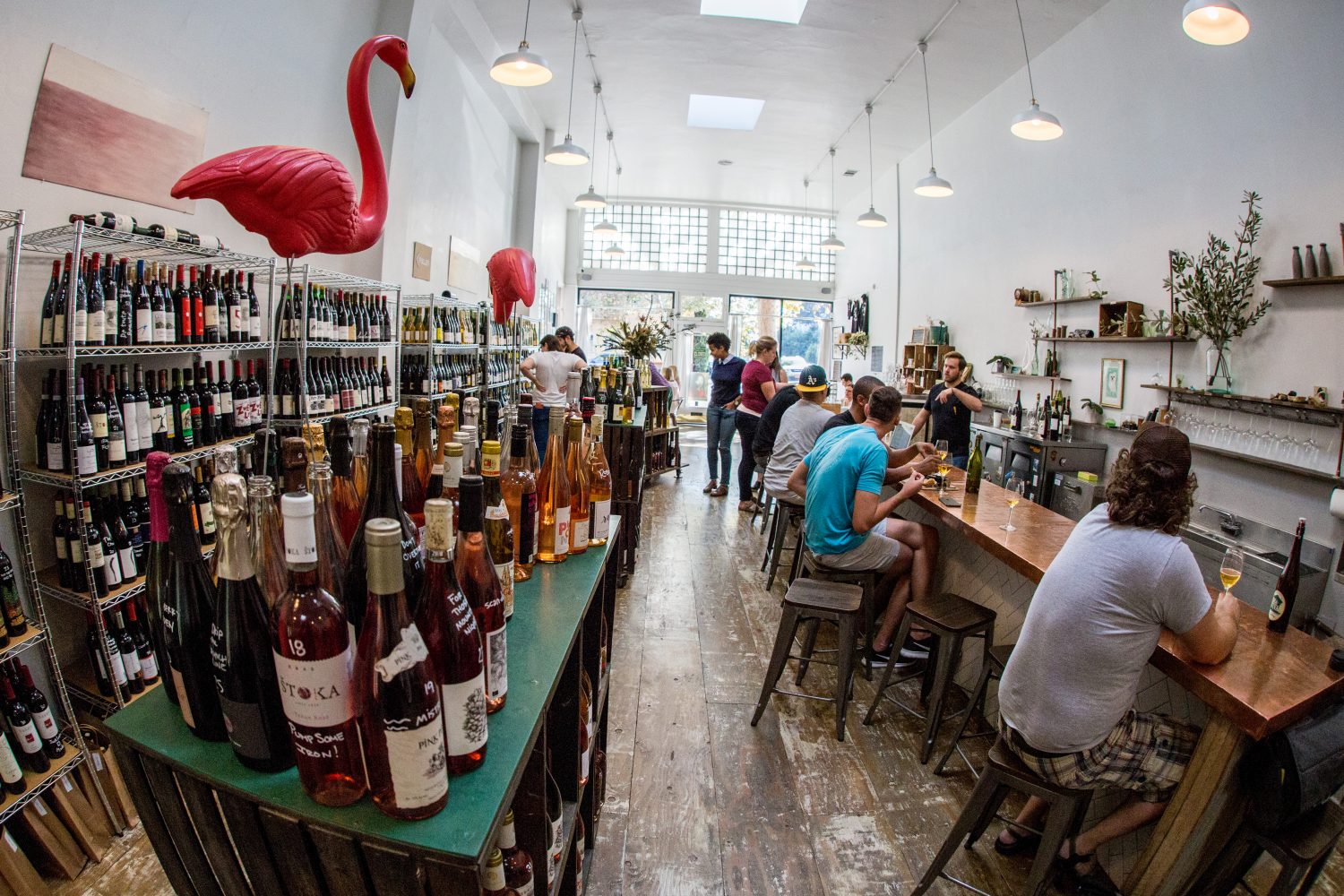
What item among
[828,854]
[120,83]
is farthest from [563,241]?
[828,854]

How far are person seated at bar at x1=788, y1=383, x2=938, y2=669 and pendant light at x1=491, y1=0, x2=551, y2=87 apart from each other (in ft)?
10.1

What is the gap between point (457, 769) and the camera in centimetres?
88

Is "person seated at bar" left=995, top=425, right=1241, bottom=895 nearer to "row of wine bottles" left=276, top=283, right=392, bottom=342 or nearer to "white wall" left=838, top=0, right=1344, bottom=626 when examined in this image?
"white wall" left=838, top=0, right=1344, bottom=626

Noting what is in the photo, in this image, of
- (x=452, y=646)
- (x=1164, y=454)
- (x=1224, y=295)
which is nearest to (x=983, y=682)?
(x=1164, y=454)

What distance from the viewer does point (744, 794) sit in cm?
245

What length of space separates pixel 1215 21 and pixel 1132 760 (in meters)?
3.41

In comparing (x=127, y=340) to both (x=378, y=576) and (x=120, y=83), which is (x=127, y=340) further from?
(x=378, y=576)

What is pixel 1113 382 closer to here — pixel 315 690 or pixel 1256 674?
pixel 1256 674

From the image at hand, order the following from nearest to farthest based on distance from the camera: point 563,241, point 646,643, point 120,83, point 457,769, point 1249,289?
point 457,769 < point 120,83 < point 646,643 < point 1249,289 < point 563,241

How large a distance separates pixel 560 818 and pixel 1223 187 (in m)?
5.46

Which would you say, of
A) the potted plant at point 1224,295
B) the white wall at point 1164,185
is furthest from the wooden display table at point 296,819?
the potted plant at point 1224,295

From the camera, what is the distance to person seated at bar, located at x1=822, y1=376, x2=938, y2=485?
3.18m

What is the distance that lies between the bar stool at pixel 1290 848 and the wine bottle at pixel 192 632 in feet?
7.68

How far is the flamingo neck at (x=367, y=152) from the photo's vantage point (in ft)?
9.17
